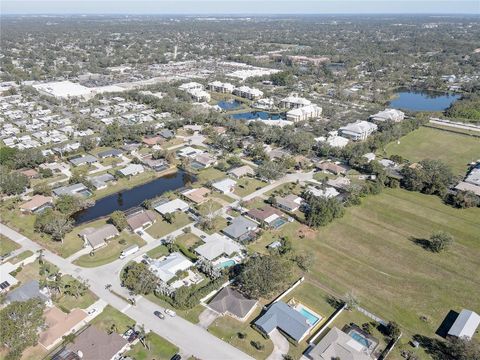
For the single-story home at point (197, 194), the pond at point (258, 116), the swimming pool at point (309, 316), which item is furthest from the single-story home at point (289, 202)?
the pond at point (258, 116)

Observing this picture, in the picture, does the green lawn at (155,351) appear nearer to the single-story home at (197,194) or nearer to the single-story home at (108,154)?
the single-story home at (197,194)

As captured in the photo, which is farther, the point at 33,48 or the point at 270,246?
the point at 33,48

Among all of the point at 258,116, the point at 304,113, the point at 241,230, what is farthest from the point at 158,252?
the point at 258,116

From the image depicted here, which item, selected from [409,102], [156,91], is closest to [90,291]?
[156,91]

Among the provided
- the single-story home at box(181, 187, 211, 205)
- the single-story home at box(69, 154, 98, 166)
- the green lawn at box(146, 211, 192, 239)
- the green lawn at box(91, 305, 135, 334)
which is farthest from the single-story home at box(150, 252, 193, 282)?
the single-story home at box(69, 154, 98, 166)

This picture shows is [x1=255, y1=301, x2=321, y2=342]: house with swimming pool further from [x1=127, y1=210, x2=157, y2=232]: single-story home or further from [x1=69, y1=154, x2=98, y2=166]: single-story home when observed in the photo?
[x1=69, y1=154, x2=98, y2=166]: single-story home

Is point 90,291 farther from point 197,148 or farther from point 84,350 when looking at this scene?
point 197,148

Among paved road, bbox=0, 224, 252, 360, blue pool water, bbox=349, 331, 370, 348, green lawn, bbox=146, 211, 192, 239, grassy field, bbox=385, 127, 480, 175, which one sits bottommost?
paved road, bbox=0, 224, 252, 360
